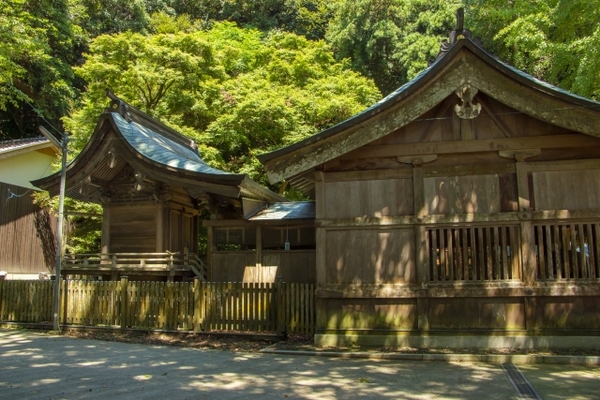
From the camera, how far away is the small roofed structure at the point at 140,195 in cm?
1454

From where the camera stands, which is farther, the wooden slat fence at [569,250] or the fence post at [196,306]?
the fence post at [196,306]

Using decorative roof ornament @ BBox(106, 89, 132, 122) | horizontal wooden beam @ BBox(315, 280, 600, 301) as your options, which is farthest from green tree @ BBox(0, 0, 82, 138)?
horizontal wooden beam @ BBox(315, 280, 600, 301)

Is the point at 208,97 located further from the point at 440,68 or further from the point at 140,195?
the point at 440,68

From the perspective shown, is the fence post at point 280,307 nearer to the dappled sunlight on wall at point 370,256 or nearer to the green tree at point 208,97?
the dappled sunlight on wall at point 370,256

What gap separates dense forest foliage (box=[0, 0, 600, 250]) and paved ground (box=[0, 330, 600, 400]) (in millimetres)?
12176

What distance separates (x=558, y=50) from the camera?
18.5 meters

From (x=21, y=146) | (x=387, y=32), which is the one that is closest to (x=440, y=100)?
(x=21, y=146)

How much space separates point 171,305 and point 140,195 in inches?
233

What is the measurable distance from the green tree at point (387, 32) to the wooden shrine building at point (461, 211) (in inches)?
986

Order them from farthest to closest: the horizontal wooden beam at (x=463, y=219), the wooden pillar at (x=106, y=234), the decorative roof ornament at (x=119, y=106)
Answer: the wooden pillar at (x=106, y=234) → the decorative roof ornament at (x=119, y=106) → the horizontal wooden beam at (x=463, y=219)

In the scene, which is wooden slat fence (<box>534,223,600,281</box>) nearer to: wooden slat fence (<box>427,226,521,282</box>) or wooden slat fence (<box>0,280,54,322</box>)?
wooden slat fence (<box>427,226,521,282</box>)

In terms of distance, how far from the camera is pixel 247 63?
3241 cm

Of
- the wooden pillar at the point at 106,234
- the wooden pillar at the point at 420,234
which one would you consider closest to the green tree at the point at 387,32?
the wooden pillar at the point at 106,234

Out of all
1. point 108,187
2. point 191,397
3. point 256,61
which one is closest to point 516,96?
point 191,397
